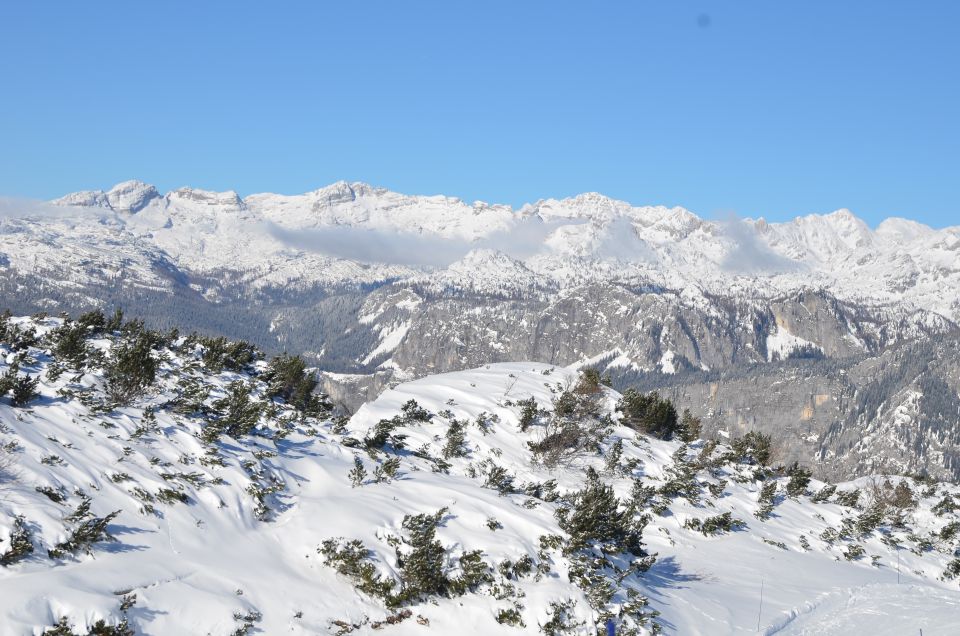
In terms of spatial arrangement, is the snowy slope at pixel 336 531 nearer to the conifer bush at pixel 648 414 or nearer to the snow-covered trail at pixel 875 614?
the snow-covered trail at pixel 875 614

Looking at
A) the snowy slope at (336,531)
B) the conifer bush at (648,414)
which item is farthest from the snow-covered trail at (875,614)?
the conifer bush at (648,414)

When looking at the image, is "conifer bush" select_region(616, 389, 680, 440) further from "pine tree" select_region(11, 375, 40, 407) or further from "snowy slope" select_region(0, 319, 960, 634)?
"pine tree" select_region(11, 375, 40, 407)

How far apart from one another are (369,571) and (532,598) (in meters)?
3.78

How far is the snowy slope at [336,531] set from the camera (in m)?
12.3

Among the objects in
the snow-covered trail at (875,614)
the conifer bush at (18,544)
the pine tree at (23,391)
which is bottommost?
the snow-covered trail at (875,614)

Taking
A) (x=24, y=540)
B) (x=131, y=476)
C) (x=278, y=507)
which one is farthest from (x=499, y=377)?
(x=24, y=540)

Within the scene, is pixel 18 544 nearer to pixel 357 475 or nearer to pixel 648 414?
pixel 357 475

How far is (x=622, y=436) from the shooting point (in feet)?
111

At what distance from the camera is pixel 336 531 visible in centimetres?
1588

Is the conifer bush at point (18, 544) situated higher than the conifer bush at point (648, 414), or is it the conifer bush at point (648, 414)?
the conifer bush at point (648, 414)

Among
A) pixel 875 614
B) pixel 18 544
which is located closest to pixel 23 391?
pixel 18 544

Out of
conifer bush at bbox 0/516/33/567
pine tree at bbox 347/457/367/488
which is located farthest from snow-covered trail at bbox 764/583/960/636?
conifer bush at bbox 0/516/33/567

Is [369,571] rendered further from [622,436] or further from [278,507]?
[622,436]

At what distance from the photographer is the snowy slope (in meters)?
12.3
